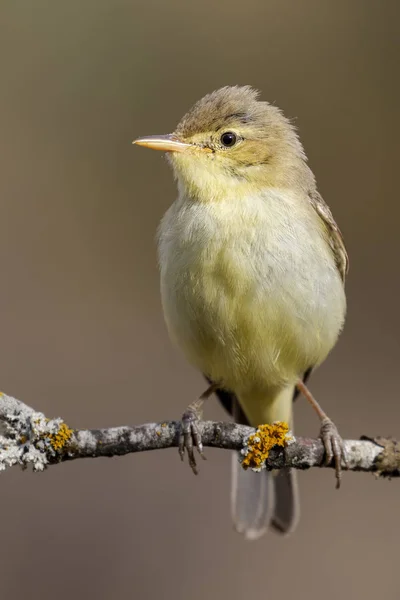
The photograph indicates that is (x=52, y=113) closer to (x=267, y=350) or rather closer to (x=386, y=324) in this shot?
(x=386, y=324)

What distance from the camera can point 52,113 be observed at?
8438 mm

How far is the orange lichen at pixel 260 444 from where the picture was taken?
390 cm

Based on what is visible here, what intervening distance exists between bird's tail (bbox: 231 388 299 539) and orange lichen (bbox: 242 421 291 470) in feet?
5.07

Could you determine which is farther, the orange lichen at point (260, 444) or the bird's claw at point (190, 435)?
the bird's claw at point (190, 435)

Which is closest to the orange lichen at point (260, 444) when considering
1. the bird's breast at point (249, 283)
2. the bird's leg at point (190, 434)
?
the bird's leg at point (190, 434)

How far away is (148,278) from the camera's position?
314 inches

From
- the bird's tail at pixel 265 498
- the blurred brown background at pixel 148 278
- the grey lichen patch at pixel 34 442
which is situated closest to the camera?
the grey lichen patch at pixel 34 442

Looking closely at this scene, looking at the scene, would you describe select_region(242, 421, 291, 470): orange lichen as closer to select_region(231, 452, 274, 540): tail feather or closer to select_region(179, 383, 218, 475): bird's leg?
select_region(179, 383, 218, 475): bird's leg

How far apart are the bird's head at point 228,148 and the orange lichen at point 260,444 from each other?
1.33 meters

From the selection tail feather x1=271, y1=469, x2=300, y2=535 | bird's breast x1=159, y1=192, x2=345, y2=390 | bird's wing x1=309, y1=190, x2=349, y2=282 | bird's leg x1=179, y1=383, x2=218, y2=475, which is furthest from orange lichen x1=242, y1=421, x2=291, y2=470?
tail feather x1=271, y1=469, x2=300, y2=535

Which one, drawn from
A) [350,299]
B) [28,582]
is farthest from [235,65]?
[28,582]

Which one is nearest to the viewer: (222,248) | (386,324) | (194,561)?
(222,248)

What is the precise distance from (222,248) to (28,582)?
295 cm

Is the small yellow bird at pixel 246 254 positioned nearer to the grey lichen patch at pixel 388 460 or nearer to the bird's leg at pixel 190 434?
the bird's leg at pixel 190 434
